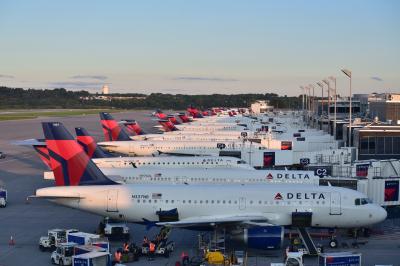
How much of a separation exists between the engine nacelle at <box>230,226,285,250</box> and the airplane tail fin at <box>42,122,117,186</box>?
956cm

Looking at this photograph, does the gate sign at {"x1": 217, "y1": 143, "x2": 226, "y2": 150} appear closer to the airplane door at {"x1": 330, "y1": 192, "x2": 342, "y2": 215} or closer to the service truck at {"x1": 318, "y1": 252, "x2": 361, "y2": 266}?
the airplane door at {"x1": 330, "y1": 192, "x2": 342, "y2": 215}

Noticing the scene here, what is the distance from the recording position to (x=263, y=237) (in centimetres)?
2995

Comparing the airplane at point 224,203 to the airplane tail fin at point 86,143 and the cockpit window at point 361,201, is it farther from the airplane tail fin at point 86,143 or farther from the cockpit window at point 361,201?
the airplane tail fin at point 86,143

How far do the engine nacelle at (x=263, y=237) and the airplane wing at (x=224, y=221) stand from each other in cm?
48

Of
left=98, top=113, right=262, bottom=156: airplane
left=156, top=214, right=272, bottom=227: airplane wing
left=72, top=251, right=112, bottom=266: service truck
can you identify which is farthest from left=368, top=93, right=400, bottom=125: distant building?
left=72, top=251, right=112, bottom=266: service truck

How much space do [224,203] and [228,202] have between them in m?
0.23

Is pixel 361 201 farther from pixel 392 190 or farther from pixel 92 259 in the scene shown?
pixel 92 259

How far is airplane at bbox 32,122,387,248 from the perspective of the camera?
105 ft

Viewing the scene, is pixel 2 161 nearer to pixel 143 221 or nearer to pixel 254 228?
pixel 143 221

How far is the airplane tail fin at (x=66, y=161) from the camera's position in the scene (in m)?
34.4

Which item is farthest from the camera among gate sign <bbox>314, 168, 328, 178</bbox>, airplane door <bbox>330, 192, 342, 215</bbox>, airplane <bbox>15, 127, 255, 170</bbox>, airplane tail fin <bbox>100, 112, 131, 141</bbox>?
airplane tail fin <bbox>100, 112, 131, 141</bbox>

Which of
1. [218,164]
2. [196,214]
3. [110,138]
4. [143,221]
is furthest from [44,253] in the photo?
[110,138]

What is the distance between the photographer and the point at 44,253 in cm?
3127

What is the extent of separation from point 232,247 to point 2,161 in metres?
52.5
